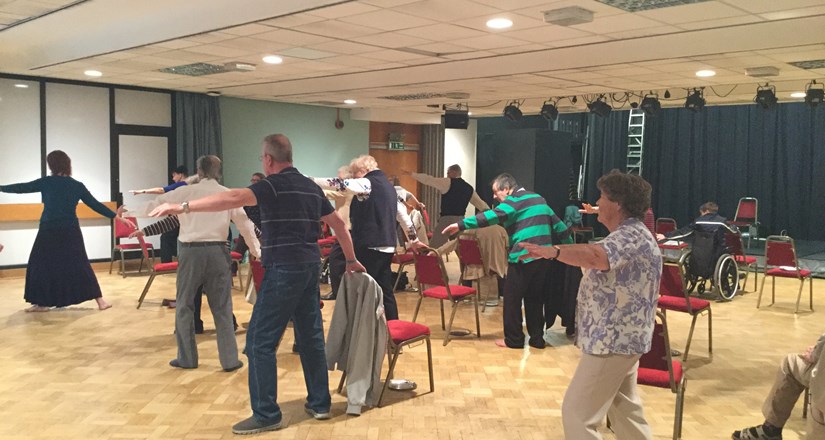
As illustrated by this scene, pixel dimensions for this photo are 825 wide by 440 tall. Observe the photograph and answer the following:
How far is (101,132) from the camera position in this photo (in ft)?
33.4

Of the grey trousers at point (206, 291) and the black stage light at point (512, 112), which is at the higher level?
the black stage light at point (512, 112)

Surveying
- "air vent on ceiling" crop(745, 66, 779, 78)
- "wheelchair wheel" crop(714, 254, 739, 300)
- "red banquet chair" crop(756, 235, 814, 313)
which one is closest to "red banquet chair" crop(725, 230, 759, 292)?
"wheelchair wheel" crop(714, 254, 739, 300)

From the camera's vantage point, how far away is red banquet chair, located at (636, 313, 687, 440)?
139 inches

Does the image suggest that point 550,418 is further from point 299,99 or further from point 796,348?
point 299,99

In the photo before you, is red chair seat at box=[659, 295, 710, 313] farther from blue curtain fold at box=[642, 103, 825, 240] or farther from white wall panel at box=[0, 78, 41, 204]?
blue curtain fold at box=[642, 103, 825, 240]

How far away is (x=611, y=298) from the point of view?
2.86m

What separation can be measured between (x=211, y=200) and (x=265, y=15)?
244 centimetres

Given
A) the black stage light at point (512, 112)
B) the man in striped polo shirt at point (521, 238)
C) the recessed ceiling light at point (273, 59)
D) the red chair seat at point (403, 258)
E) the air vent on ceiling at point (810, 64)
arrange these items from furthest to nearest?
1. the black stage light at point (512, 112)
2. the red chair seat at point (403, 258)
3. the recessed ceiling light at point (273, 59)
4. the air vent on ceiling at point (810, 64)
5. the man in striped polo shirt at point (521, 238)

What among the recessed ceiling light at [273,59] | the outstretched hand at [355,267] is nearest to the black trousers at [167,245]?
the recessed ceiling light at [273,59]

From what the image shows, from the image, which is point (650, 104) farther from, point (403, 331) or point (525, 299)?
point (403, 331)

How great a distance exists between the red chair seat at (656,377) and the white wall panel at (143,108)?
8.98 meters

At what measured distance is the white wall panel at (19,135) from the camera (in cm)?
932

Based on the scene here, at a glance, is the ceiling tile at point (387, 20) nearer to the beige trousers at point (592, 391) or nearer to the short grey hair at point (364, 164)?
the short grey hair at point (364, 164)

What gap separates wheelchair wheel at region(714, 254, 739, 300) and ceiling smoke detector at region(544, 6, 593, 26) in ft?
14.3
